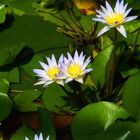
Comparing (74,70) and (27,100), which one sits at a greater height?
(74,70)

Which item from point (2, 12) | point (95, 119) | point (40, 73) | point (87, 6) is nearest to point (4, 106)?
point (40, 73)

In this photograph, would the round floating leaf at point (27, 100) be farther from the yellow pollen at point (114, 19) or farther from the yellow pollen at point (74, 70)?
the yellow pollen at point (114, 19)

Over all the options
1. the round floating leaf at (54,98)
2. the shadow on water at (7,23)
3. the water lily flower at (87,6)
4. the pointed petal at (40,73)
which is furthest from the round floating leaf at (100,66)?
the shadow on water at (7,23)

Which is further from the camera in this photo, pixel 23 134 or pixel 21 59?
pixel 21 59

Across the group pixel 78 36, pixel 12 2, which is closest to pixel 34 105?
pixel 78 36

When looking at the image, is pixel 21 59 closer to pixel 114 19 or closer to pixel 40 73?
pixel 40 73
